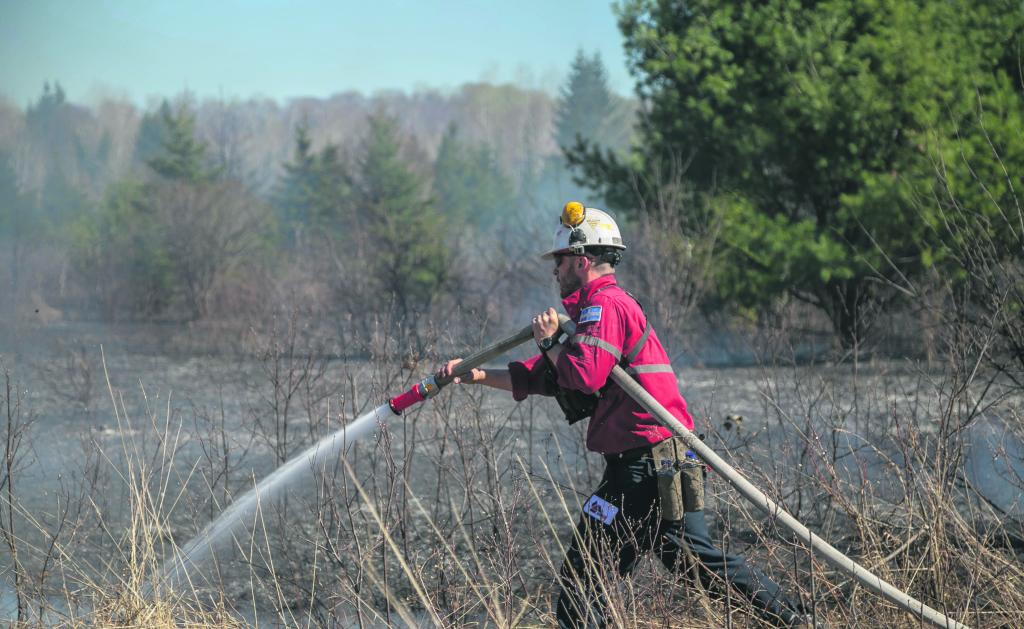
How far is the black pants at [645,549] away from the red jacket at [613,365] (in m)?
0.13

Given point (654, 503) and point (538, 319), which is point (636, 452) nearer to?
point (654, 503)

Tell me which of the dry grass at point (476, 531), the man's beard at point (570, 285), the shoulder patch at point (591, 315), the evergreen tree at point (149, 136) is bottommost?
the dry grass at point (476, 531)

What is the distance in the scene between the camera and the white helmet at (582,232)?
4.20 meters

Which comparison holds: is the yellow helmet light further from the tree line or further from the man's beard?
the tree line

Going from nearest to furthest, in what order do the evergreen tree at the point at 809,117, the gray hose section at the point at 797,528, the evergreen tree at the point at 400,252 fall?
the gray hose section at the point at 797,528
the evergreen tree at the point at 809,117
the evergreen tree at the point at 400,252

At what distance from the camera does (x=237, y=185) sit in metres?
38.3

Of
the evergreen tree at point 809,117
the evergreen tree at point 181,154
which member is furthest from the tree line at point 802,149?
the evergreen tree at point 181,154

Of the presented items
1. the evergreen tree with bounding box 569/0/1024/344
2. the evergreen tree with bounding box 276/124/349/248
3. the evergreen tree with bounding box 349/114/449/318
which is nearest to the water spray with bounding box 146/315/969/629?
the evergreen tree with bounding box 569/0/1024/344

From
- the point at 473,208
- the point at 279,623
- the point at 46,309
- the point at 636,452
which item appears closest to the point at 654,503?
the point at 636,452

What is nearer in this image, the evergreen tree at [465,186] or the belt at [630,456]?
→ the belt at [630,456]

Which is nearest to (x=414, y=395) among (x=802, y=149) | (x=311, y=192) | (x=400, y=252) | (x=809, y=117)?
(x=809, y=117)

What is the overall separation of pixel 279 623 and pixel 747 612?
2.65m

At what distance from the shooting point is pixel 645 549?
162 inches

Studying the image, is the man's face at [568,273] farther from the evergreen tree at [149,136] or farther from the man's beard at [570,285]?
the evergreen tree at [149,136]
